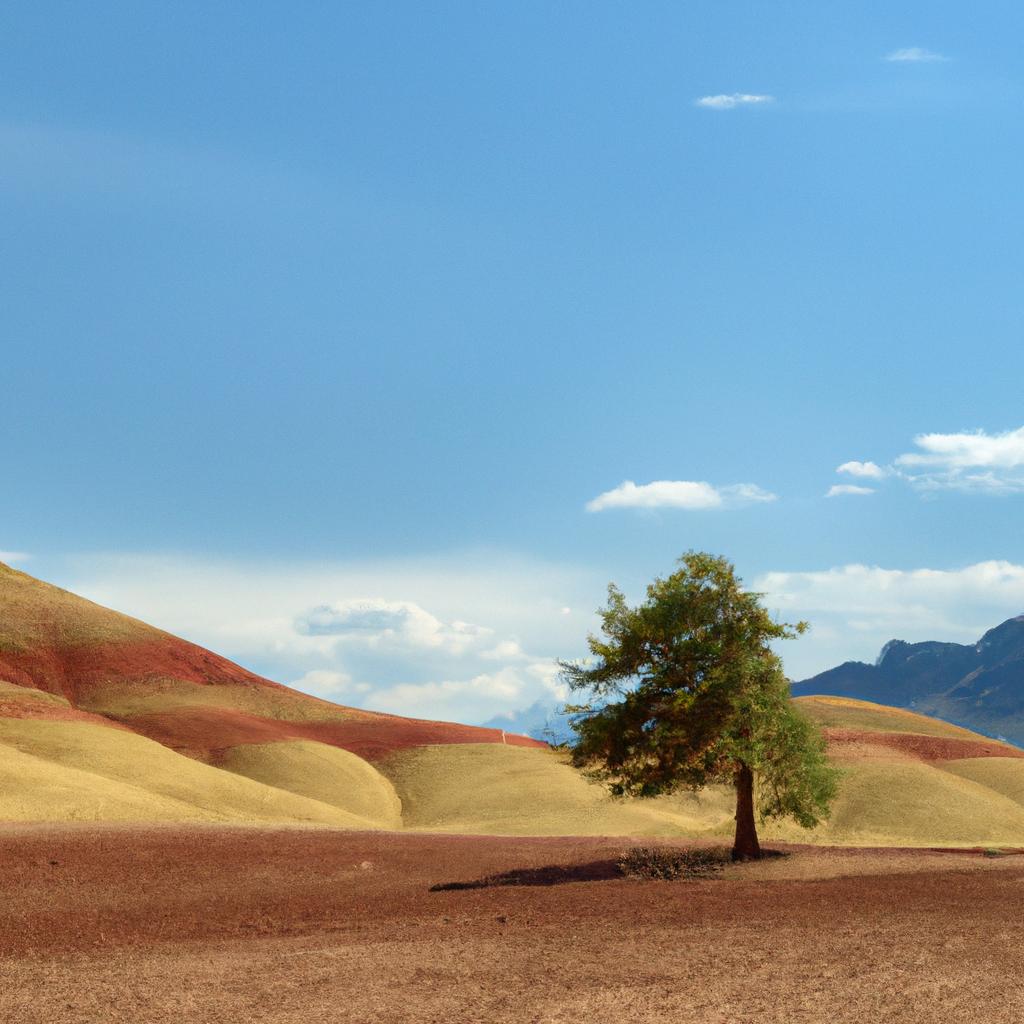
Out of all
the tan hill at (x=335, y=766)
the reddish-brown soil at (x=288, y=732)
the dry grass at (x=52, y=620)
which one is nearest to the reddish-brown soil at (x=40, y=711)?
the tan hill at (x=335, y=766)

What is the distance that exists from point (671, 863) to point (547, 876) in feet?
15.6

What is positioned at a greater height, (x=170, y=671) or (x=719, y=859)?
(x=170, y=671)

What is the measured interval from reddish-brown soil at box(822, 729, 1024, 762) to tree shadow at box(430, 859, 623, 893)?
36625mm

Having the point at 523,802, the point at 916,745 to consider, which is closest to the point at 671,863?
the point at 523,802

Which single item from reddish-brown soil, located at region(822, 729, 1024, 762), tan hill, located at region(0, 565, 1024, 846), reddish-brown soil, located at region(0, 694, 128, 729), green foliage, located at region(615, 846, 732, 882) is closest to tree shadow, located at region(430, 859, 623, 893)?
green foliage, located at region(615, 846, 732, 882)

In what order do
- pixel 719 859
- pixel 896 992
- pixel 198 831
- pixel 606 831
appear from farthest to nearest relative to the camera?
pixel 606 831
pixel 198 831
pixel 719 859
pixel 896 992

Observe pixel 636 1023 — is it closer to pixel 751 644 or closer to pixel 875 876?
pixel 875 876

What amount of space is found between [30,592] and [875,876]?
106 meters

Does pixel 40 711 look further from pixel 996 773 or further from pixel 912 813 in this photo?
pixel 996 773

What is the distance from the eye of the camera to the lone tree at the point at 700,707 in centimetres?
3719

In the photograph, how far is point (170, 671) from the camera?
3999 inches

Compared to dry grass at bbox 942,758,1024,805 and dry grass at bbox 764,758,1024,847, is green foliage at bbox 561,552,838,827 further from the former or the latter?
dry grass at bbox 942,758,1024,805

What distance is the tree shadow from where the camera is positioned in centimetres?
3269

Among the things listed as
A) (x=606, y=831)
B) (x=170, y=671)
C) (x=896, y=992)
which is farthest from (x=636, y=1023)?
(x=170, y=671)
